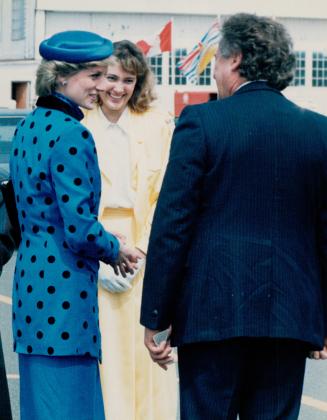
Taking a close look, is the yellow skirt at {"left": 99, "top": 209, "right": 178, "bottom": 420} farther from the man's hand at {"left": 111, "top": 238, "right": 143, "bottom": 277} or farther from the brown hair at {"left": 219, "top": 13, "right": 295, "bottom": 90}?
the brown hair at {"left": 219, "top": 13, "right": 295, "bottom": 90}

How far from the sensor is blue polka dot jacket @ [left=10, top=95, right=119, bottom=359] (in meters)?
4.23

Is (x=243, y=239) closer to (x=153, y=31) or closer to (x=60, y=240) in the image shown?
(x=60, y=240)

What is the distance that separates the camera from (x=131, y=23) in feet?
180

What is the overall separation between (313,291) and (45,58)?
129 centimetres

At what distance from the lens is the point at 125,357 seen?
5438 millimetres

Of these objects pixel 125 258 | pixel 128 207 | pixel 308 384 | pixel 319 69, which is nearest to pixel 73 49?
pixel 125 258

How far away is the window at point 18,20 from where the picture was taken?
53.1 metres

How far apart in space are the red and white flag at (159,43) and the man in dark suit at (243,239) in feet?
133

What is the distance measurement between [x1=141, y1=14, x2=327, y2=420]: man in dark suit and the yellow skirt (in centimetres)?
145

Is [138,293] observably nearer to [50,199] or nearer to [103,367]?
[103,367]

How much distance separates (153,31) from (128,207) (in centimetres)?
5023

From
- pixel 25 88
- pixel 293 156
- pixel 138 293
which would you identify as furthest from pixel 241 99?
pixel 25 88

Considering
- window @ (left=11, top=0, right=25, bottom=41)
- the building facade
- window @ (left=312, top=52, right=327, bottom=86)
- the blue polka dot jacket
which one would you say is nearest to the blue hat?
the blue polka dot jacket

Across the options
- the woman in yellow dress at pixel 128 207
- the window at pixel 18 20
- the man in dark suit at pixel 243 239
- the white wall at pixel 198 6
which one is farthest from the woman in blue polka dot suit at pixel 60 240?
the white wall at pixel 198 6
